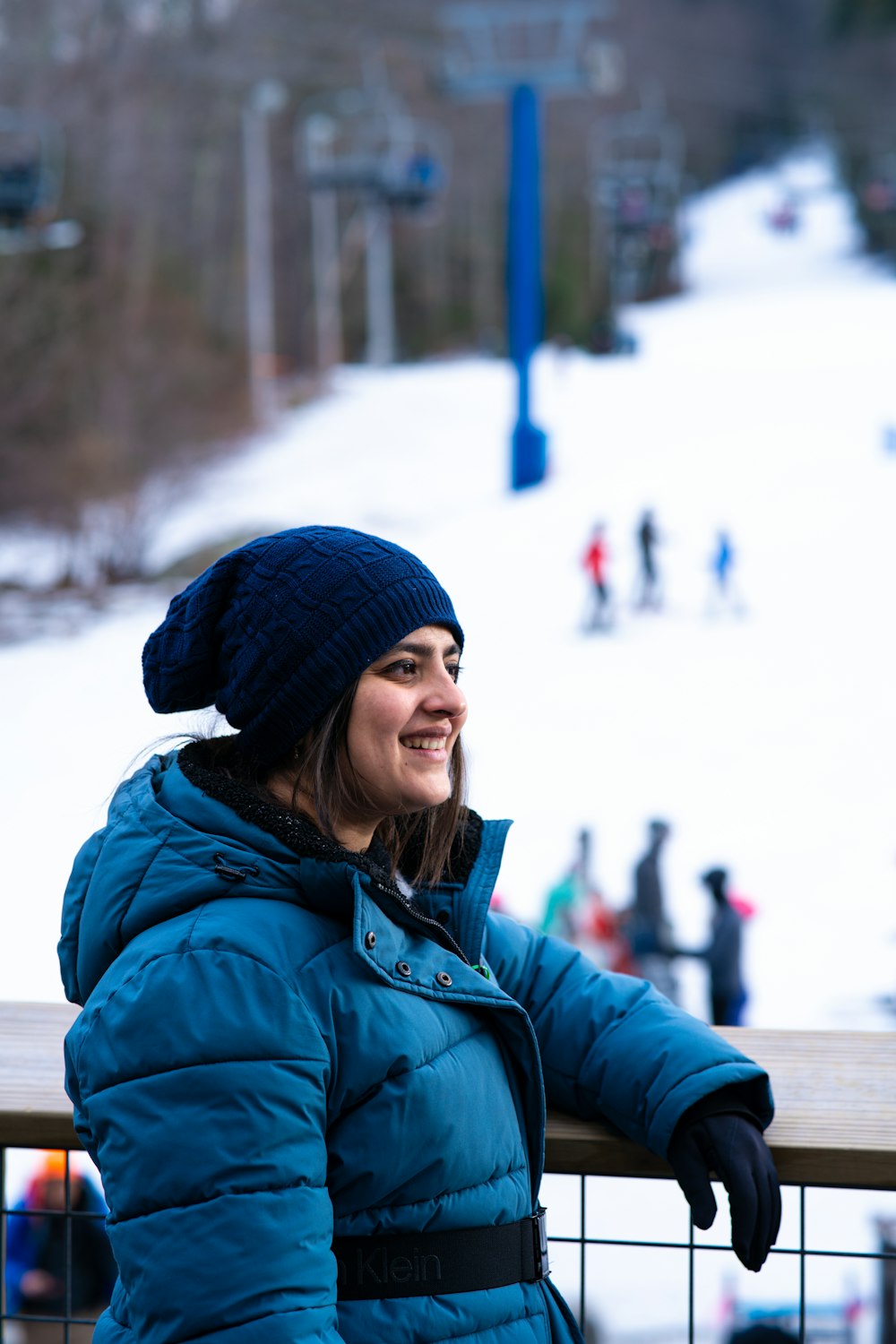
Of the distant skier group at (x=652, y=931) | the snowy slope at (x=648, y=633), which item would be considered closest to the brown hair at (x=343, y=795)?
the snowy slope at (x=648, y=633)

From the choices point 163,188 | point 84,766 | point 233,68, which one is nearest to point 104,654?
point 84,766

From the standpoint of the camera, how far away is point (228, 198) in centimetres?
3375

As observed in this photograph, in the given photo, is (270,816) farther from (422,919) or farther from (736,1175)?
(736,1175)

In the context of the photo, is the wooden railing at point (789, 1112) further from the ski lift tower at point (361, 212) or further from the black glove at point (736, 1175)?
the ski lift tower at point (361, 212)

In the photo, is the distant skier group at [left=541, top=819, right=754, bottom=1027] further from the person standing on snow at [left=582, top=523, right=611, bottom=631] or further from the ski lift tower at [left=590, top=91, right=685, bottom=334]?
the ski lift tower at [left=590, top=91, right=685, bottom=334]

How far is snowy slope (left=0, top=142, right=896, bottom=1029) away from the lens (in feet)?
32.2

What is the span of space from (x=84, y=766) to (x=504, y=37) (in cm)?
1283

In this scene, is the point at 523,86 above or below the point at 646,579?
above

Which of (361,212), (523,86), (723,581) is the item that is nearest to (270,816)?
(723,581)

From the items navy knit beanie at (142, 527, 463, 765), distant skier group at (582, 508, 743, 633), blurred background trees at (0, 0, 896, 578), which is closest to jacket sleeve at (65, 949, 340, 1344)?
navy knit beanie at (142, 527, 463, 765)

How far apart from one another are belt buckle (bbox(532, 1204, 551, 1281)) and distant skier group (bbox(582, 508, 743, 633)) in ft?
47.2

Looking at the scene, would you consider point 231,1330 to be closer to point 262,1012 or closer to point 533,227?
point 262,1012

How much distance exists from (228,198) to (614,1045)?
113 feet

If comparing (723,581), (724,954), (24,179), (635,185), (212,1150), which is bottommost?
(723,581)
